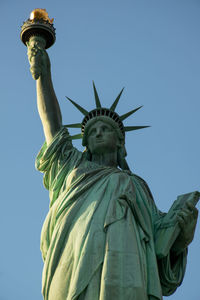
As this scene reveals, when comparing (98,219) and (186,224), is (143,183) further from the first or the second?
(98,219)

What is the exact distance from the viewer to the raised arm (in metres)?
14.2

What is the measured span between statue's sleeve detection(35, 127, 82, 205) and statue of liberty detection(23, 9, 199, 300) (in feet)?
0.06

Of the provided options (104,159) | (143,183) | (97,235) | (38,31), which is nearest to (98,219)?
(97,235)

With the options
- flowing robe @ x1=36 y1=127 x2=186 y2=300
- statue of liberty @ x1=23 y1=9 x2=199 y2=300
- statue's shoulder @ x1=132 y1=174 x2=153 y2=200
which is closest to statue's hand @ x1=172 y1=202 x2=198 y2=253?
statue of liberty @ x1=23 y1=9 x2=199 y2=300

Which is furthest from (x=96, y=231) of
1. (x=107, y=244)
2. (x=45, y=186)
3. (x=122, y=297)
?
(x=45, y=186)

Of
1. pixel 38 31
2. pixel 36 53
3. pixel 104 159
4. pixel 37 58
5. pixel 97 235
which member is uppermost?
pixel 38 31

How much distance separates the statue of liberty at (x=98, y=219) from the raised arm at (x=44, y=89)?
20mm

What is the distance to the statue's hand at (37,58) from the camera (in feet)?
47.5

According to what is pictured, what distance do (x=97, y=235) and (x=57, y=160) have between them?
2462 millimetres

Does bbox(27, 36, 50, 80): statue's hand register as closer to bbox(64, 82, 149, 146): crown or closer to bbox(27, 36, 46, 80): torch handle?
bbox(27, 36, 46, 80): torch handle

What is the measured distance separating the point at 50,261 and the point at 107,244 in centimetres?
105

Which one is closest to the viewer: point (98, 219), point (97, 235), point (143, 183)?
point (97, 235)

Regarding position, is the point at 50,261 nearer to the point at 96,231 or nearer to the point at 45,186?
the point at 96,231

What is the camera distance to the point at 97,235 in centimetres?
1180
